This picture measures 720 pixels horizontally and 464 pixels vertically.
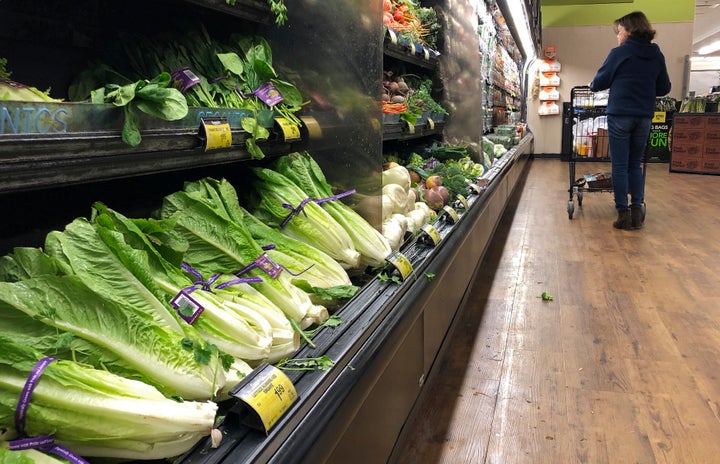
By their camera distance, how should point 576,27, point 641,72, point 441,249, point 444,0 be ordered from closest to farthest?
point 441,249 < point 444,0 < point 641,72 < point 576,27

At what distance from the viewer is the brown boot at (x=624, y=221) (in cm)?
571

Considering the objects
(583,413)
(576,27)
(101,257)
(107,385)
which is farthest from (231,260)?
(576,27)

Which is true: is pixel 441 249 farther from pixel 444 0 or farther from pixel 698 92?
pixel 698 92

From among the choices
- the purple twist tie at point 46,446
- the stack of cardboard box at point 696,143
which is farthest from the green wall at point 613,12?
the purple twist tie at point 46,446

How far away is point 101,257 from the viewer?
1059mm

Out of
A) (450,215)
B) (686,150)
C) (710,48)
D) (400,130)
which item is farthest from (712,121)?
(710,48)

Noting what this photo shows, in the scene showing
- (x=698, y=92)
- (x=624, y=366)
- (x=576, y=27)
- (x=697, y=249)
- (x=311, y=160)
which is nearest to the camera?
(x=311, y=160)

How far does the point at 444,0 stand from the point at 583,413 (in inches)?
129

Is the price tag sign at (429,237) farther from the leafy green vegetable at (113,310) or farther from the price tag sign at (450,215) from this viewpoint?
the leafy green vegetable at (113,310)

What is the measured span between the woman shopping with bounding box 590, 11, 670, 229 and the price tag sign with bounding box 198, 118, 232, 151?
16.4 feet

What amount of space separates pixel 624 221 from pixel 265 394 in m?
5.46

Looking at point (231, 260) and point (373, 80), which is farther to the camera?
point (373, 80)

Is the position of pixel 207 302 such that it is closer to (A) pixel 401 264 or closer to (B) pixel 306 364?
(B) pixel 306 364

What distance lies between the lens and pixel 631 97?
5.48m
